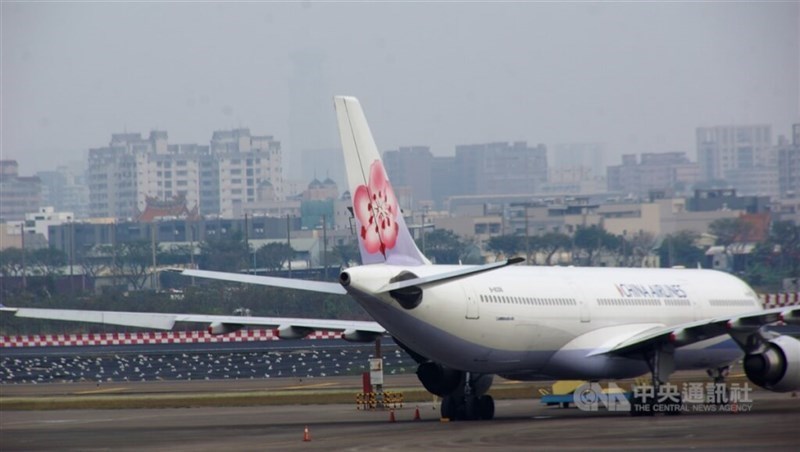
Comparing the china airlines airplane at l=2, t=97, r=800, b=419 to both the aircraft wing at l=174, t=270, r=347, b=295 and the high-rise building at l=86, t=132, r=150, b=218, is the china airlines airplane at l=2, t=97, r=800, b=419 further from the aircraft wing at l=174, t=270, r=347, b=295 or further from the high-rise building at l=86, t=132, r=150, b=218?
the high-rise building at l=86, t=132, r=150, b=218

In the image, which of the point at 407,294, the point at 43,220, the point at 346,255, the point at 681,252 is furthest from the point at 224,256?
the point at 407,294

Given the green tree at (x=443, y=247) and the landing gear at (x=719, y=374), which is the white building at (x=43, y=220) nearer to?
the green tree at (x=443, y=247)

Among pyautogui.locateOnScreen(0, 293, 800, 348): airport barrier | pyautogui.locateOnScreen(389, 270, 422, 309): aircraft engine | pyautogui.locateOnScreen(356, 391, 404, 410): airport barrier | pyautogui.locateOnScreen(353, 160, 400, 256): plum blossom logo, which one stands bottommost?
pyautogui.locateOnScreen(356, 391, 404, 410): airport barrier

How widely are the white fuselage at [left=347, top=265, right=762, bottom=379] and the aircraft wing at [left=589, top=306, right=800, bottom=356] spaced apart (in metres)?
0.85

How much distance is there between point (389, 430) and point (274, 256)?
71776 mm

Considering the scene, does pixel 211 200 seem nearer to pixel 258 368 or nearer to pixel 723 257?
pixel 723 257

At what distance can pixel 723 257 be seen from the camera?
3654 inches

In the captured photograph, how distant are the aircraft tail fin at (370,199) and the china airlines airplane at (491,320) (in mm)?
23

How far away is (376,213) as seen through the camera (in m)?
32.5

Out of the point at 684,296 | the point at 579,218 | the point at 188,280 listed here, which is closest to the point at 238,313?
the point at 188,280

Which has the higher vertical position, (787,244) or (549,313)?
(787,244)
